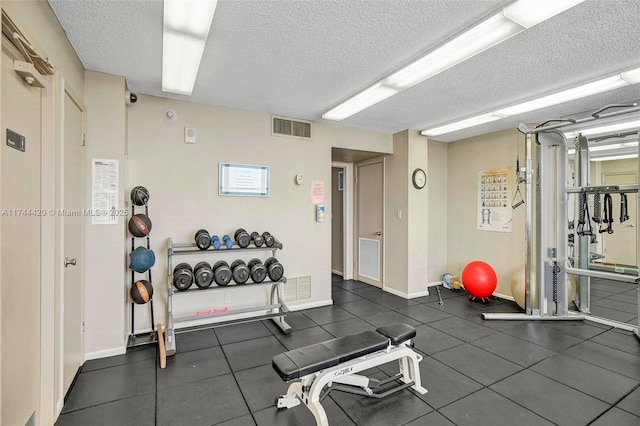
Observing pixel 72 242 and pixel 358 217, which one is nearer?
pixel 72 242

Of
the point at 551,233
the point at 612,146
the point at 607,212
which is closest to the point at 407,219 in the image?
the point at 551,233

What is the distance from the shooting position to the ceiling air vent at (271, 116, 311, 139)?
13.4ft

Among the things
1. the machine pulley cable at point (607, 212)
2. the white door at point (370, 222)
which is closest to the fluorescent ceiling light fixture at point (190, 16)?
the white door at point (370, 222)

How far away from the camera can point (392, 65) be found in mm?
2662

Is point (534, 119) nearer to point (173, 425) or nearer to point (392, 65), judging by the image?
point (392, 65)

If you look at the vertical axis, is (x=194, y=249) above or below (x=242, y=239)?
below

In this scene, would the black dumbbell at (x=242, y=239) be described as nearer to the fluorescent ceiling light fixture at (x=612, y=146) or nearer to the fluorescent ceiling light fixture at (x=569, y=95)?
A: the fluorescent ceiling light fixture at (x=569, y=95)

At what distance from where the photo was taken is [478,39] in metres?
2.10

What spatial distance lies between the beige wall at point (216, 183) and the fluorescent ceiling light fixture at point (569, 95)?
2.17m

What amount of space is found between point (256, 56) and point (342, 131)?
7.48 ft

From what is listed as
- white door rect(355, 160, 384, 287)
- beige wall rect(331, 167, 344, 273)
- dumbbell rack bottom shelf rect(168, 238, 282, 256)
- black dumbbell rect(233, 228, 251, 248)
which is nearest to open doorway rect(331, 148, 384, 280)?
beige wall rect(331, 167, 344, 273)

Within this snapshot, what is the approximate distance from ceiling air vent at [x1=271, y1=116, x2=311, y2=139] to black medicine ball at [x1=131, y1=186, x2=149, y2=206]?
1745 millimetres

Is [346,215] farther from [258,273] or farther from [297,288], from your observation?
[258,273]

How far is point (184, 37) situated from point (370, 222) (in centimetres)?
427
